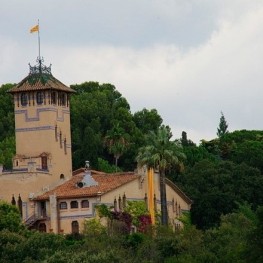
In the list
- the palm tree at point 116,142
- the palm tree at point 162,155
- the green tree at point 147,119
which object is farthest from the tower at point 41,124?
the green tree at point 147,119

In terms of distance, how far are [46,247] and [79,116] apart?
157 ft

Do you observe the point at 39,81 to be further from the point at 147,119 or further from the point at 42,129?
the point at 147,119

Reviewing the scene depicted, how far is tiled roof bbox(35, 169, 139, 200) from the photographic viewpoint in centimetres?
11862

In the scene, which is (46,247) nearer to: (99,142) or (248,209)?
(248,209)

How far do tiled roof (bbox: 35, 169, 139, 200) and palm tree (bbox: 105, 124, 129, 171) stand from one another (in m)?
19.4

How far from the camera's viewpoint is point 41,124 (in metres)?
124

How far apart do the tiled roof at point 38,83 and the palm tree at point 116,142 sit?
722 inches

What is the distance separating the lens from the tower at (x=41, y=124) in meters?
123

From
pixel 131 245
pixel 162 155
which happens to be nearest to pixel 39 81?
pixel 162 155

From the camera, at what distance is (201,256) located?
330 ft

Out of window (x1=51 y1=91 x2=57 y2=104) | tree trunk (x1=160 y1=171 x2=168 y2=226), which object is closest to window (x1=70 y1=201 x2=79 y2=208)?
tree trunk (x1=160 y1=171 x2=168 y2=226)

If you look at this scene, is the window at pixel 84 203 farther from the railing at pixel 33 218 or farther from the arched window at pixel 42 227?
the arched window at pixel 42 227

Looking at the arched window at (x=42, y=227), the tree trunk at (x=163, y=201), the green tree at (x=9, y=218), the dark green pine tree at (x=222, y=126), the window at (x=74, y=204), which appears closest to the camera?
the green tree at (x=9, y=218)

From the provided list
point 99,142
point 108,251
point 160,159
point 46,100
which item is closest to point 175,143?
point 160,159
